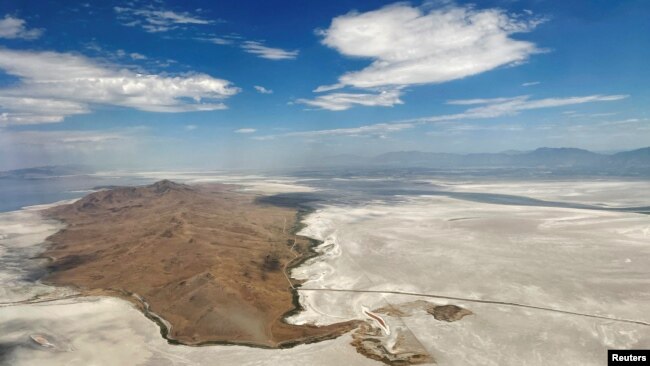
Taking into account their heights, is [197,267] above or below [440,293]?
above

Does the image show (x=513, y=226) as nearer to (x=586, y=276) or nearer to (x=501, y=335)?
(x=586, y=276)

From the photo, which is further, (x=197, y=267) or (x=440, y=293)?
(x=197, y=267)

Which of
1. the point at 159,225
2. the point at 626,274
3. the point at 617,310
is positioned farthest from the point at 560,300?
the point at 159,225

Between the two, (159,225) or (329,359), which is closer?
(329,359)

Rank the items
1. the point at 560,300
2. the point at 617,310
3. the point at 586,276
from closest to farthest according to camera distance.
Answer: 1. the point at 617,310
2. the point at 560,300
3. the point at 586,276

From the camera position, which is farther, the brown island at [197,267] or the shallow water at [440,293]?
the brown island at [197,267]

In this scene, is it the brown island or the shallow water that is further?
the brown island

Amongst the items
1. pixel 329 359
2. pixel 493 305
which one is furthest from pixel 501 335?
pixel 329 359

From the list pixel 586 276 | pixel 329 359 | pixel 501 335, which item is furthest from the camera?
pixel 586 276
